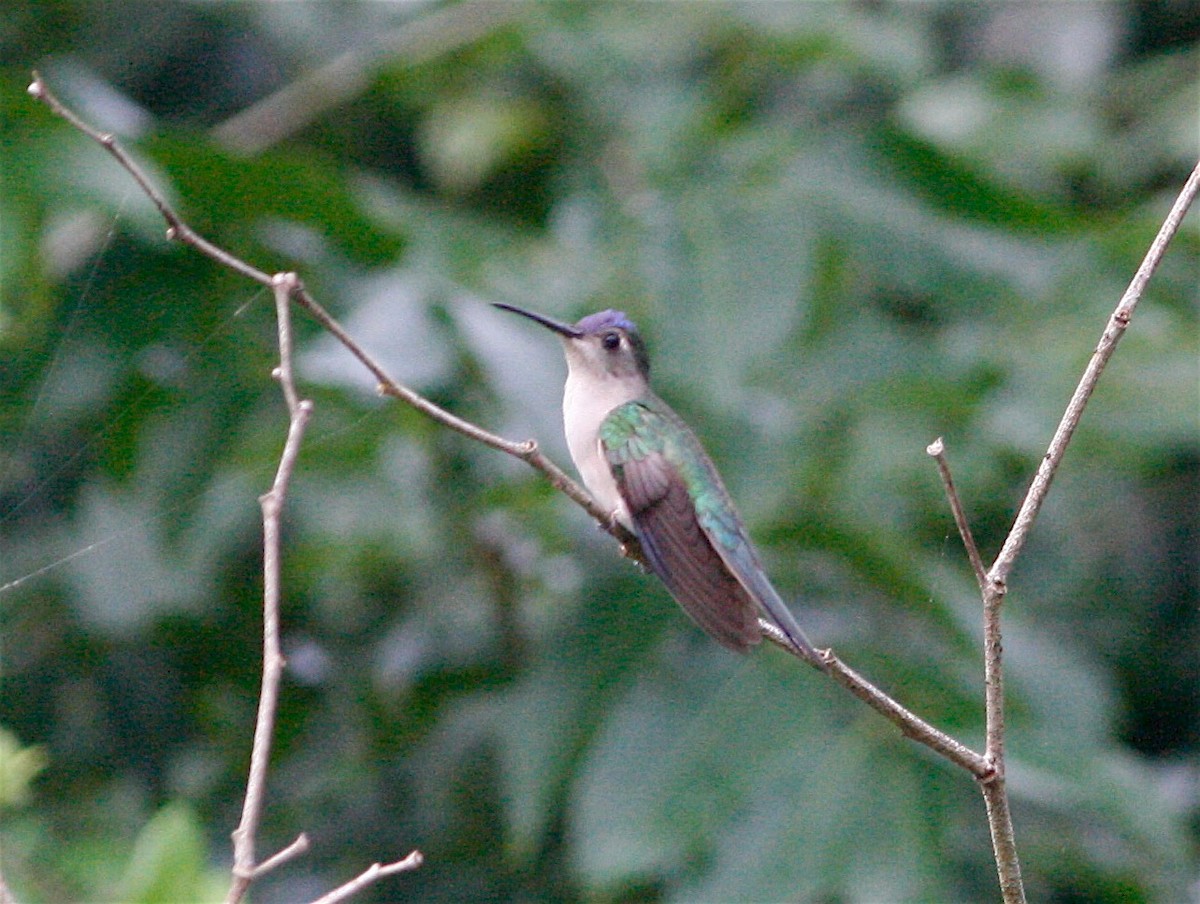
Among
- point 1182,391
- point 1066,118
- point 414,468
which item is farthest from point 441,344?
point 1066,118

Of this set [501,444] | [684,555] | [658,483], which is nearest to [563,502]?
[658,483]

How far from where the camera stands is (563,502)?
4398 millimetres

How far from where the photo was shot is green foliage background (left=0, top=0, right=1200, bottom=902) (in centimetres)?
374

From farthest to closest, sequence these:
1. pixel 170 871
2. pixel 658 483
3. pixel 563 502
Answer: pixel 563 502, pixel 658 483, pixel 170 871

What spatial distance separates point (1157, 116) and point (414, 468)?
3505 millimetres

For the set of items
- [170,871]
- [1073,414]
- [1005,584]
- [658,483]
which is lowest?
[658,483]

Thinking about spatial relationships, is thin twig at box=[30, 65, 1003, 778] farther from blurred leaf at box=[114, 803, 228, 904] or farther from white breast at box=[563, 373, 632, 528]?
white breast at box=[563, 373, 632, 528]

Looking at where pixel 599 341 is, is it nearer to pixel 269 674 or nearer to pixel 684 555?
pixel 684 555

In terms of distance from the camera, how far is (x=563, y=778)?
3.99 meters

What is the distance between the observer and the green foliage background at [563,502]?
3.74 m

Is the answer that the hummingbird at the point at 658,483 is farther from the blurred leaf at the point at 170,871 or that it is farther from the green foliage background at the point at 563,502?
the blurred leaf at the point at 170,871

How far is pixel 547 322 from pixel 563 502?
0.61 metres

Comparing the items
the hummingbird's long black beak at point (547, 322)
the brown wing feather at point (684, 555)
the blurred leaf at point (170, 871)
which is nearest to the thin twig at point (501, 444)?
the brown wing feather at point (684, 555)

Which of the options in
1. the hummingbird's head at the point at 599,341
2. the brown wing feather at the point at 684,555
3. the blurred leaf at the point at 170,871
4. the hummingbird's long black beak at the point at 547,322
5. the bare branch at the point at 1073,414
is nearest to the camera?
the bare branch at the point at 1073,414
